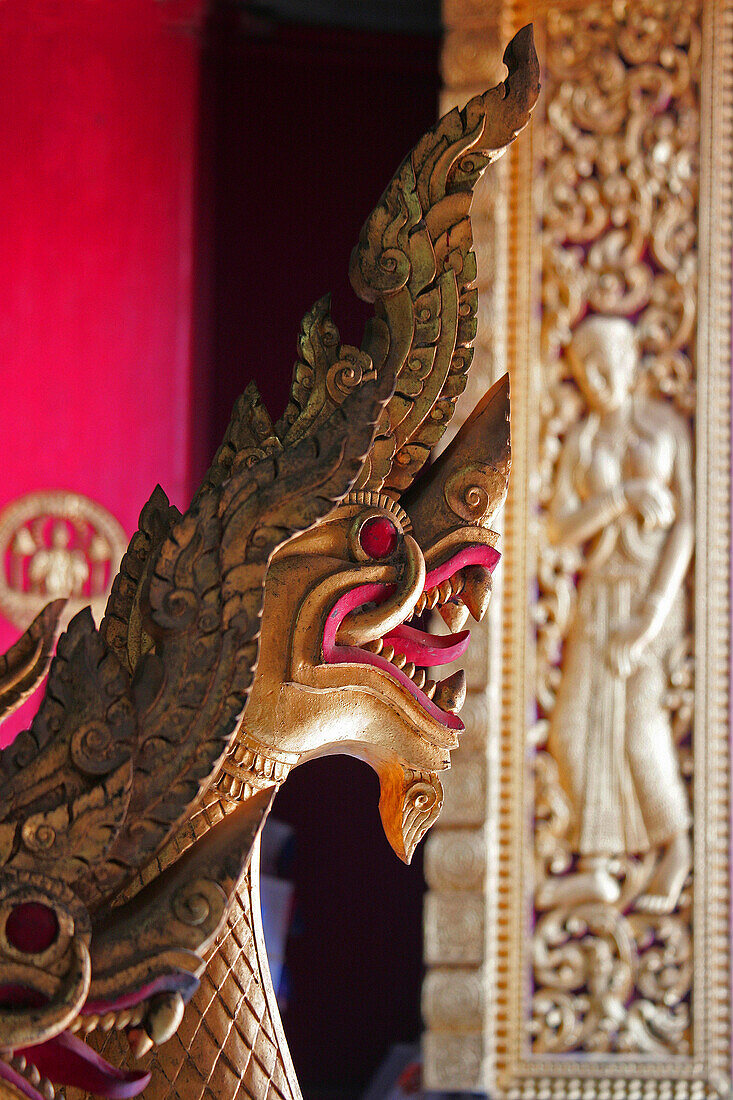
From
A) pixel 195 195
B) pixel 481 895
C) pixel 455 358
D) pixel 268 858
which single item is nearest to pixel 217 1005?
pixel 455 358

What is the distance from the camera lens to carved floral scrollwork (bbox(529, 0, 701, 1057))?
1.87 metres

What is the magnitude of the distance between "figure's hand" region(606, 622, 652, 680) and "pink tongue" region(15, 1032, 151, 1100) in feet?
4.93

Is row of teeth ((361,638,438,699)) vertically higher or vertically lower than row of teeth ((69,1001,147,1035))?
higher

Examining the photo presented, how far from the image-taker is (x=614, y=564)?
6.21 ft

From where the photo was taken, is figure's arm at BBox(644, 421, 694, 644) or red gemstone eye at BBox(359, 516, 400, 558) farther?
figure's arm at BBox(644, 421, 694, 644)

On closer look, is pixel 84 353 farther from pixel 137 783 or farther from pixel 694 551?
pixel 137 783

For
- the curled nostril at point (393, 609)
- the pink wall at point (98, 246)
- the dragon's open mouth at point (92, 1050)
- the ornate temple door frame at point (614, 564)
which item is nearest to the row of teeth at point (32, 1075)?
the dragon's open mouth at point (92, 1050)

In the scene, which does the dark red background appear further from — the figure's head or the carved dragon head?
the carved dragon head

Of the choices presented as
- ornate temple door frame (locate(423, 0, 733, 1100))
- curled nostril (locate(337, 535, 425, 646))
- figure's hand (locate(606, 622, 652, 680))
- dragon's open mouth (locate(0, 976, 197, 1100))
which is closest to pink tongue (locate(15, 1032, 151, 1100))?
dragon's open mouth (locate(0, 976, 197, 1100))

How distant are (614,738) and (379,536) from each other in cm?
146

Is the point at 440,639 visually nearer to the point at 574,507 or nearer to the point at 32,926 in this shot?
the point at 32,926

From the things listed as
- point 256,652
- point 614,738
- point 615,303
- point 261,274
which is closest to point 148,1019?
point 256,652

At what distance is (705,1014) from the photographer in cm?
187

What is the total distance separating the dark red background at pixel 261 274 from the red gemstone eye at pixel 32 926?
1.61 meters
